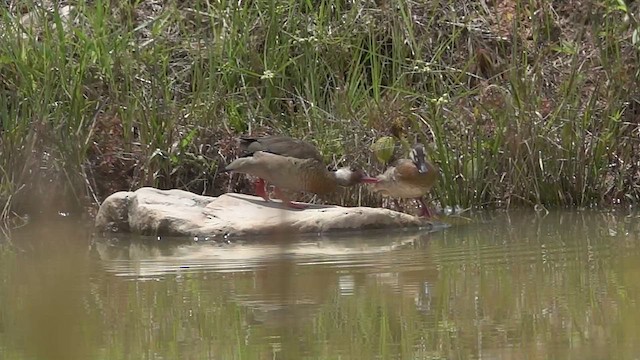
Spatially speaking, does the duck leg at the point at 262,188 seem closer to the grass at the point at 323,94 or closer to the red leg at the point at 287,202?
the red leg at the point at 287,202

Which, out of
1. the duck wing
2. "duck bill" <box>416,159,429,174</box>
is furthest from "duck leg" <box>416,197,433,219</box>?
the duck wing

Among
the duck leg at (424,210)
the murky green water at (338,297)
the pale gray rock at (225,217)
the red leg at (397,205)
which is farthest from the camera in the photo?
the red leg at (397,205)

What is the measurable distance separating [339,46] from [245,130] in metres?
1.30

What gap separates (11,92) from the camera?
10.8 meters

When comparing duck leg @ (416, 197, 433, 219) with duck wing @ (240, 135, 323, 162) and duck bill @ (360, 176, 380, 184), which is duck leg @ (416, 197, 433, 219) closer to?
duck bill @ (360, 176, 380, 184)

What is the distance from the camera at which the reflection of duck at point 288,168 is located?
9570 mm

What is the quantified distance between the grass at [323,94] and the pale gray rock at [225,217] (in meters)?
1.03

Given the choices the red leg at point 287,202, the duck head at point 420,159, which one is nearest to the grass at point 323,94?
the duck head at point 420,159

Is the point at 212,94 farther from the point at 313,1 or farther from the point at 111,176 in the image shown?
the point at 313,1

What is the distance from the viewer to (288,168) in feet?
31.4

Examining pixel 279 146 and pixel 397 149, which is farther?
pixel 397 149

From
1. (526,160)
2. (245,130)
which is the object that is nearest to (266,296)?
(526,160)

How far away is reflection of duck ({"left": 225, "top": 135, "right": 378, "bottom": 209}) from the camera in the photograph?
957 centimetres

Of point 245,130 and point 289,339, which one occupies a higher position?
point 245,130
